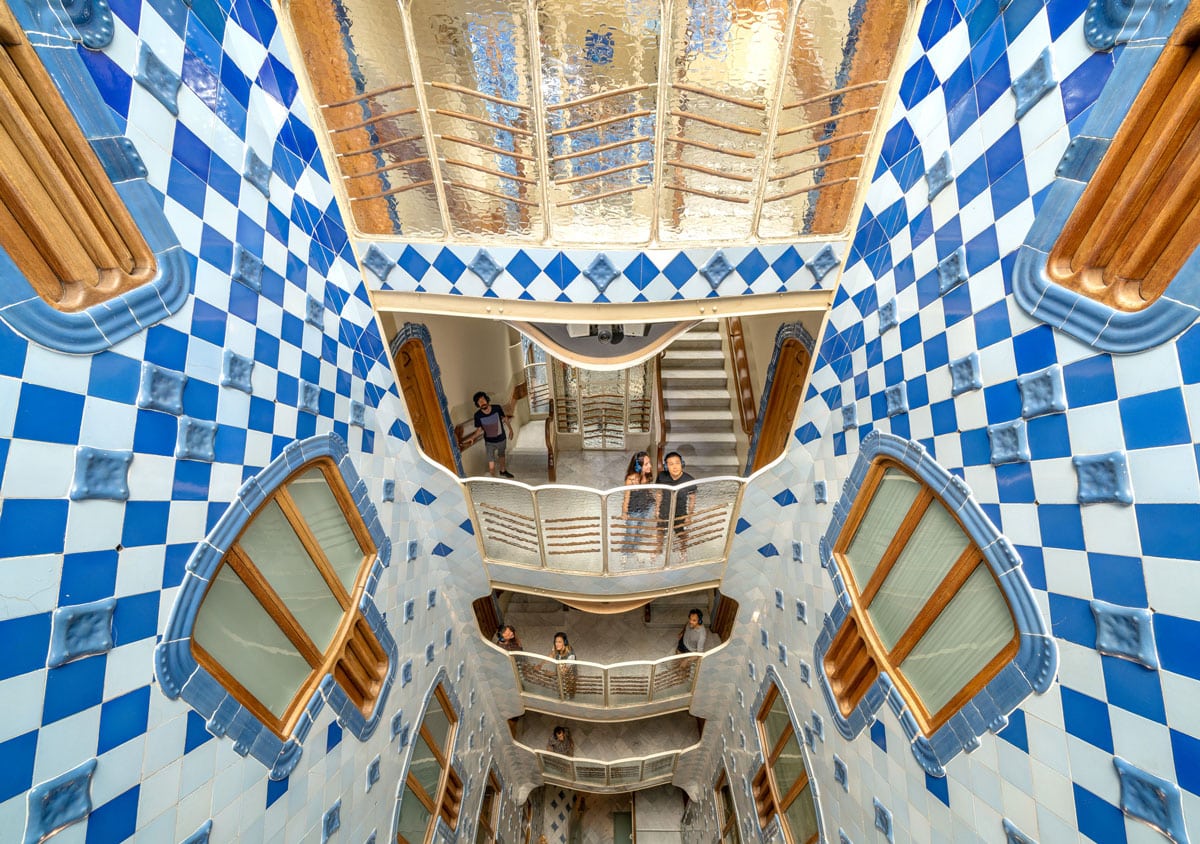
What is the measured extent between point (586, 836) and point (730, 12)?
1150 cm

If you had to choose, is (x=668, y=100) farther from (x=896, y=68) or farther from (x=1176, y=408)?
(x=1176, y=408)

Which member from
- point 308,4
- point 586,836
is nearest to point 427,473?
point 308,4

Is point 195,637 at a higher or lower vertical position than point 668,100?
lower

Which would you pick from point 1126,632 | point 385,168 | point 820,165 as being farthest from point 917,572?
point 385,168

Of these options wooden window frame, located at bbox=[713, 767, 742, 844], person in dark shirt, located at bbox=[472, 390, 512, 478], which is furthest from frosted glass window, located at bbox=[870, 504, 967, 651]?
wooden window frame, located at bbox=[713, 767, 742, 844]

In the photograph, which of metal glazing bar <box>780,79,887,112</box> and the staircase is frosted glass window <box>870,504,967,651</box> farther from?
the staircase

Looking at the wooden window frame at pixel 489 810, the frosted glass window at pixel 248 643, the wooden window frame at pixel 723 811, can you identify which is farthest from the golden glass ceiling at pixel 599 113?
the wooden window frame at pixel 723 811

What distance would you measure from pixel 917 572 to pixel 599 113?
320cm

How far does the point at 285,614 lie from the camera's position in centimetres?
301

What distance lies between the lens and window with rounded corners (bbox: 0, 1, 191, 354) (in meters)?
1.65

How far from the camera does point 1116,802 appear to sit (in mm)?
1914

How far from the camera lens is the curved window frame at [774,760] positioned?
446cm

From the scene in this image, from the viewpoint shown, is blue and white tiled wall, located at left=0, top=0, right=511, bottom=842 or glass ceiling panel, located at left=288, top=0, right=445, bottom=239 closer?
blue and white tiled wall, located at left=0, top=0, right=511, bottom=842

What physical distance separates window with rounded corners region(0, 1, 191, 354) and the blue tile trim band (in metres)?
2.25
